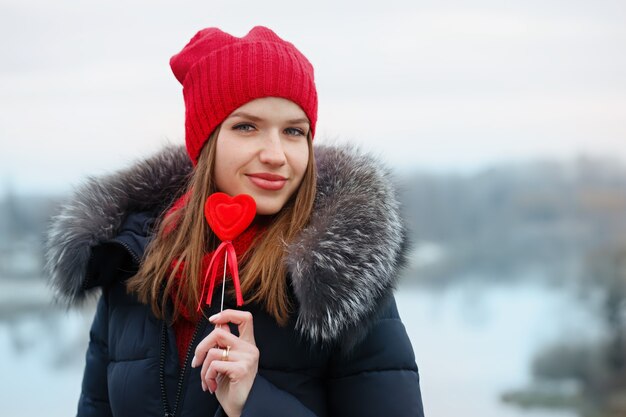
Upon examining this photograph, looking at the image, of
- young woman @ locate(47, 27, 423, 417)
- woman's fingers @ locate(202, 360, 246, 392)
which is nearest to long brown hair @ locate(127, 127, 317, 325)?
young woman @ locate(47, 27, 423, 417)

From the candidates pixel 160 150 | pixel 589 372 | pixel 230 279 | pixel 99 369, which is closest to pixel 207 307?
pixel 230 279

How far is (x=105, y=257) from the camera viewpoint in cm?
119

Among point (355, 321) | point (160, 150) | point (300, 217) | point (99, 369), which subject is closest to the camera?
point (355, 321)

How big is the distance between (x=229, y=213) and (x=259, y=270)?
10 centimetres

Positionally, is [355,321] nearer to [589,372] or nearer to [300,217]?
[300,217]

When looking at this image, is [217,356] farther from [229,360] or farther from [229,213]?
[229,213]

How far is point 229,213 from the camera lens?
1077mm

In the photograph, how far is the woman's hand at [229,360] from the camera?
3.10 feet

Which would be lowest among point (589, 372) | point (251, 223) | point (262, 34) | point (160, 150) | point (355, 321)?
point (589, 372)

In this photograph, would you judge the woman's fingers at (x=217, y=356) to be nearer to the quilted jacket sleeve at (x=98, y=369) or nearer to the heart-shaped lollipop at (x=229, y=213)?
the heart-shaped lollipop at (x=229, y=213)

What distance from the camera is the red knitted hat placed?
3.53 ft

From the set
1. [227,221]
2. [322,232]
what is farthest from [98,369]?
[322,232]

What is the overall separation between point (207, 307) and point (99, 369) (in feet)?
0.99

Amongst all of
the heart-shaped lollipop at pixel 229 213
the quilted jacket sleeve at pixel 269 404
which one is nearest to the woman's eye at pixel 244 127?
the heart-shaped lollipop at pixel 229 213
